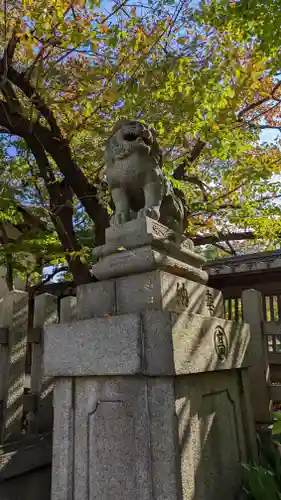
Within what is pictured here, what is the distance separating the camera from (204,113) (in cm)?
493

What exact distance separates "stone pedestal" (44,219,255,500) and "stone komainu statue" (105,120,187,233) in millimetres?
256

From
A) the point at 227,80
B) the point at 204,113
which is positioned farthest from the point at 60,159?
the point at 227,80

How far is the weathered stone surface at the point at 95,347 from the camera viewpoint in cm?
245

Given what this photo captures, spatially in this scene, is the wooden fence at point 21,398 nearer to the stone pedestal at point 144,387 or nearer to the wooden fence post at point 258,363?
the stone pedestal at point 144,387

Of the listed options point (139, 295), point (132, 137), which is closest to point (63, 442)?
point (139, 295)

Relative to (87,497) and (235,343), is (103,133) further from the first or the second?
(87,497)

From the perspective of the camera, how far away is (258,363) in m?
3.81

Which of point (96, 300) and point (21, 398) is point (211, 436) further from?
point (21, 398)

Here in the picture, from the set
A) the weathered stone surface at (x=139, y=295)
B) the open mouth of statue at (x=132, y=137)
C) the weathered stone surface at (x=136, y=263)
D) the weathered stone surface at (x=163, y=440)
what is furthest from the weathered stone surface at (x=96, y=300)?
the open mouth of statue at (x=132, y=137)

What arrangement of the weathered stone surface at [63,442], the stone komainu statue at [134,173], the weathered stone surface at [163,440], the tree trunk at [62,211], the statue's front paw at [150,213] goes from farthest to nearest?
the tree trunk at [62,211], the stone komainu statue at [134,173], the statue's front paw at [150,213], the weathered stone surface at [63,442], the weathered stone surface at [163,440]

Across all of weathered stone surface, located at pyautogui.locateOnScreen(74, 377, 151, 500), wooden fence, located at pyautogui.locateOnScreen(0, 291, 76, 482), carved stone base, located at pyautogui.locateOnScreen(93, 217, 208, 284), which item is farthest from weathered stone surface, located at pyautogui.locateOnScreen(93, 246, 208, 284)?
wooden fence, located at pyautogui.locateOnScreen(0, 291, 76, 482)

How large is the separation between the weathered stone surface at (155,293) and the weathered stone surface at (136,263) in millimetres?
70

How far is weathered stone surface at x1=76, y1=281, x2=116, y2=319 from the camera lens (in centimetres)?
281

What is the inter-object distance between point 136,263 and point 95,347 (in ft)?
2.33
